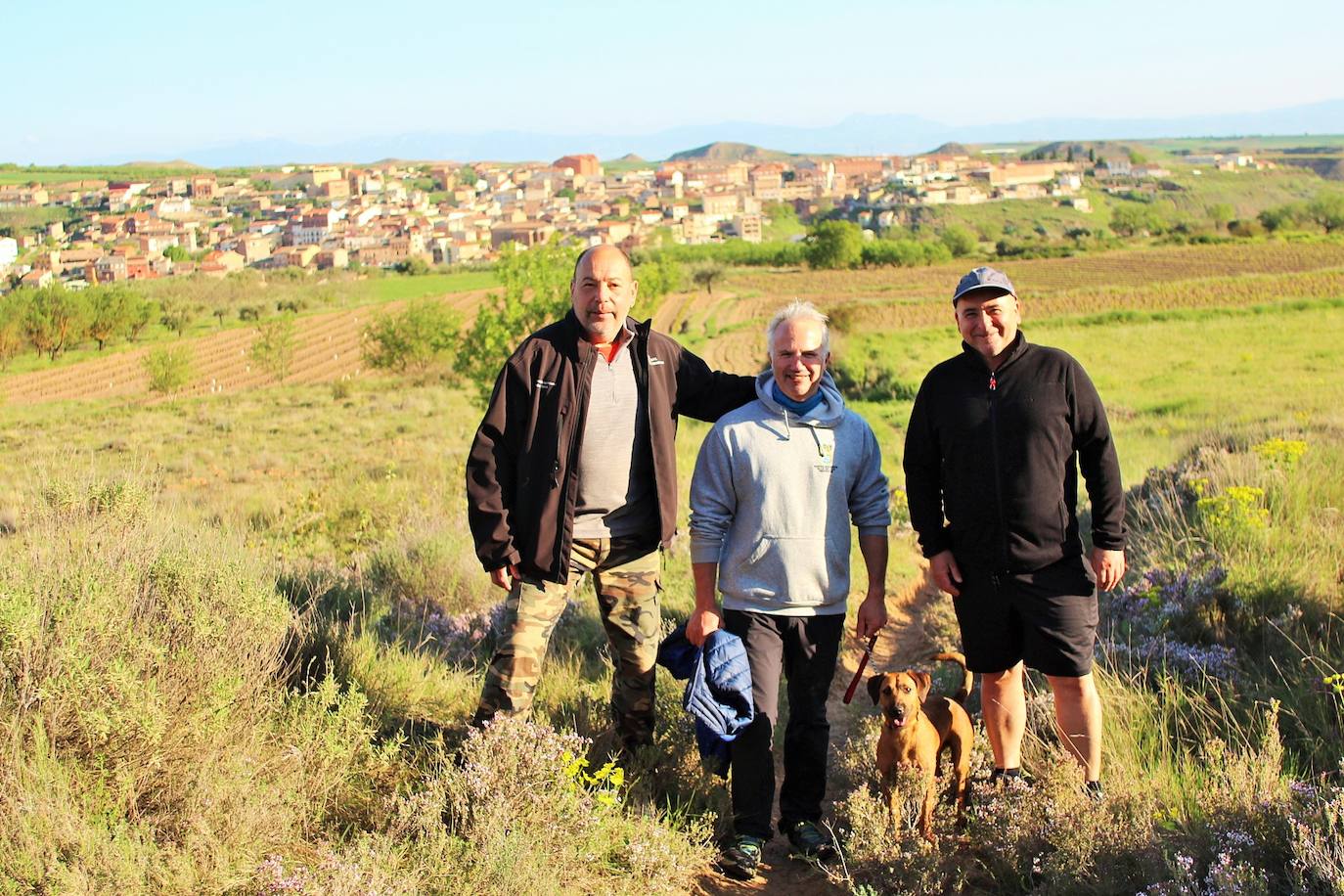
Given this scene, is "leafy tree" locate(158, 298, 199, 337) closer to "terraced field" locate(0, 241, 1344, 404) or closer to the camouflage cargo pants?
"terraced field" locate(0, 241, 1344, 404)

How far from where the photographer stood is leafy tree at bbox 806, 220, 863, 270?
108 metres

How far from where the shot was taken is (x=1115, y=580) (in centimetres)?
382

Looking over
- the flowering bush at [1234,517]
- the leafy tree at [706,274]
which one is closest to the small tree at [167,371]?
the leafy tree at [706,274]

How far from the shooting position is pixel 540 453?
3936 mm

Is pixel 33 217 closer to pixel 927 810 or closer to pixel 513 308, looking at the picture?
pixel 513 308

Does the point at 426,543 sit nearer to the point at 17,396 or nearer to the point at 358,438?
the point at 358,438

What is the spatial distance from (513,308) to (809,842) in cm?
1899

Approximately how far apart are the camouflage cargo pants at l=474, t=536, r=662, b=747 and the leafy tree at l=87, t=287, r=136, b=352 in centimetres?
7447

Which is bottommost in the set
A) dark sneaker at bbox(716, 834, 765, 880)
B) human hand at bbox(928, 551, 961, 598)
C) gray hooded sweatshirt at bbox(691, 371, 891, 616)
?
dark sneaker at bbox(716, 834, 765, 880)

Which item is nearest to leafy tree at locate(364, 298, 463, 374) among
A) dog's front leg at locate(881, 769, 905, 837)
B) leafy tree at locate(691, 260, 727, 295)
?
leafy tree at locate(691, 260, 727, 295)

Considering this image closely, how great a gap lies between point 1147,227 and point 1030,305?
3471 inches

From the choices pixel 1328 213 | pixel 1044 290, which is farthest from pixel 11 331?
pixel 1328 213

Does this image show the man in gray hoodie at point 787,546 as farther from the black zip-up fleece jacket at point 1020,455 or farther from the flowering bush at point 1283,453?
the flowering bush at point 1283,453

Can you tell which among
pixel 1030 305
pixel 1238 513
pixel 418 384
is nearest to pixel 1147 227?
pixel 1030 305
